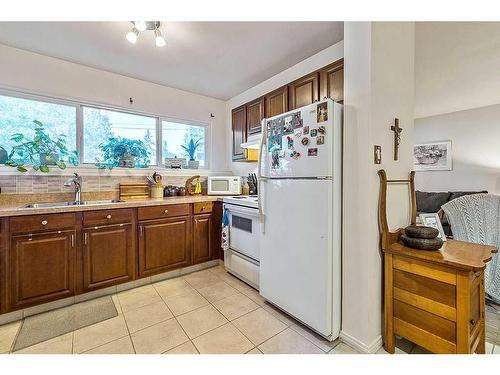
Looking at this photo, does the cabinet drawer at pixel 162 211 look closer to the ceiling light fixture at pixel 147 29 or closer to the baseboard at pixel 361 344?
the ceiling light fixture at pixel 147 29

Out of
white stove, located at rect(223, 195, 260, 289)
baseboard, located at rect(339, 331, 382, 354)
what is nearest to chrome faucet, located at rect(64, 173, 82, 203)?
white stove, located at rect(223, 195, 260, 289)

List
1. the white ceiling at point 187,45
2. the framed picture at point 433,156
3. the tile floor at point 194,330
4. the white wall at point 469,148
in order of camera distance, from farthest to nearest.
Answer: the framed picture at point 433,156 < the white wall at point 469,148 < the white ceiling at point 187,45 < the tile floor at point 194,330

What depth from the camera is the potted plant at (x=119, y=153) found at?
8.85 ft

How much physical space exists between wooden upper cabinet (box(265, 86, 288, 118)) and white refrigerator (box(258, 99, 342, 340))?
689mm

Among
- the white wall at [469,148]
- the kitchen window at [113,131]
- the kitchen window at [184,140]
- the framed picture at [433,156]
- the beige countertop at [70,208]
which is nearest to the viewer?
the beige countertop at [70,208]

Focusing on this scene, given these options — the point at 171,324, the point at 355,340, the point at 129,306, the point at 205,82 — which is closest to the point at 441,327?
the point at 355,340

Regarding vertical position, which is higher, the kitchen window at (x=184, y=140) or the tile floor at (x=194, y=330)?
the kitchen window at (x=184, y=140)

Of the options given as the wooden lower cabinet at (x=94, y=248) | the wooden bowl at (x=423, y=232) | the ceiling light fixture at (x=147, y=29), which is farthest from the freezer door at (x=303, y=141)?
the wooden lower cabinet at (x=94, y=248)

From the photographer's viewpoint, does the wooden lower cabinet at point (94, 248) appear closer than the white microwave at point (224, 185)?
Yes

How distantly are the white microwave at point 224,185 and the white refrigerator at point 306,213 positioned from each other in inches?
46.3

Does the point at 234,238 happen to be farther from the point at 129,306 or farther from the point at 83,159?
the point at 83,159

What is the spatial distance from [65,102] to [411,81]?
11.0ft

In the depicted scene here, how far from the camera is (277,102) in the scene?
2.61 metres

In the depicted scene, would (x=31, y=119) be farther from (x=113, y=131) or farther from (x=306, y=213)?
(x=306, y=213)
